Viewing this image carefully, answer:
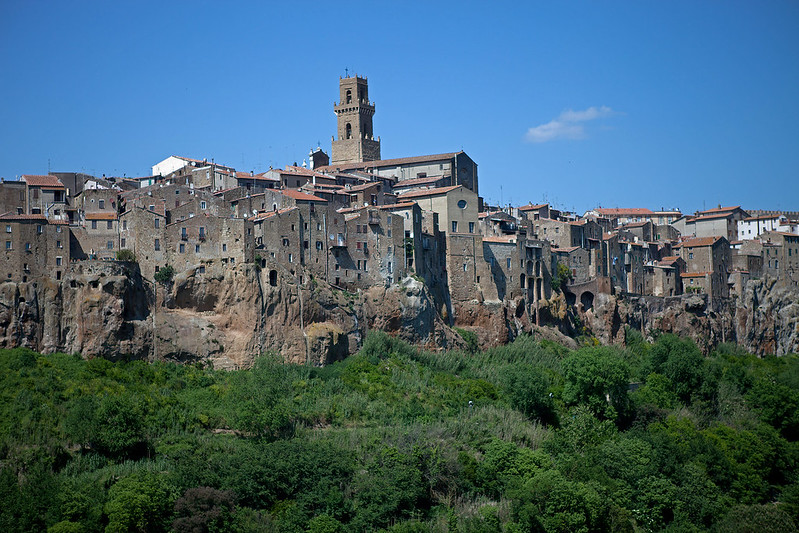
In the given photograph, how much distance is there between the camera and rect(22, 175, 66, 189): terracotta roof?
7038 cm

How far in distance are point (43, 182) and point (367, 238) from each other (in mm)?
21195

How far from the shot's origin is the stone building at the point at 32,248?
61.8 meters

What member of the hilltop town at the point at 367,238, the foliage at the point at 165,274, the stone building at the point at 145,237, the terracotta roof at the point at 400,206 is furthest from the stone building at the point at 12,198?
the terracotta roof at the point at 400,206

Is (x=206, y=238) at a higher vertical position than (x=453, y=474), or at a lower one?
higher

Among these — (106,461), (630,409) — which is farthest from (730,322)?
(106,461)

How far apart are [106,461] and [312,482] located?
10.5 meters

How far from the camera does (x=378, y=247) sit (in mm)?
71625

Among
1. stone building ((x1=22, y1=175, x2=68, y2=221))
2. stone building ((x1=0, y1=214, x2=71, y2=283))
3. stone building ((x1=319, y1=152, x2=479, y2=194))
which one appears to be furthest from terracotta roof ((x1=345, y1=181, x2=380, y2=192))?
stone building ((x1=0, y1=214, x2=71, y2=283))

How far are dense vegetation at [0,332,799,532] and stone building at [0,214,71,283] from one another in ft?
17.2

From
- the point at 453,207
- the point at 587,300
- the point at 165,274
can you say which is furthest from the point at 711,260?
the point at 165,274

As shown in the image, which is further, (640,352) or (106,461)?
(640,352)

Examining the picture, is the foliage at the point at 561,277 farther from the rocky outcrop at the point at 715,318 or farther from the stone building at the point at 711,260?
the stone building at the point at 711,260

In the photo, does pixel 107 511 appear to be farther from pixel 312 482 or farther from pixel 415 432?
pixel 415 432

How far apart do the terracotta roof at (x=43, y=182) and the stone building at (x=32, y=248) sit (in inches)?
295
